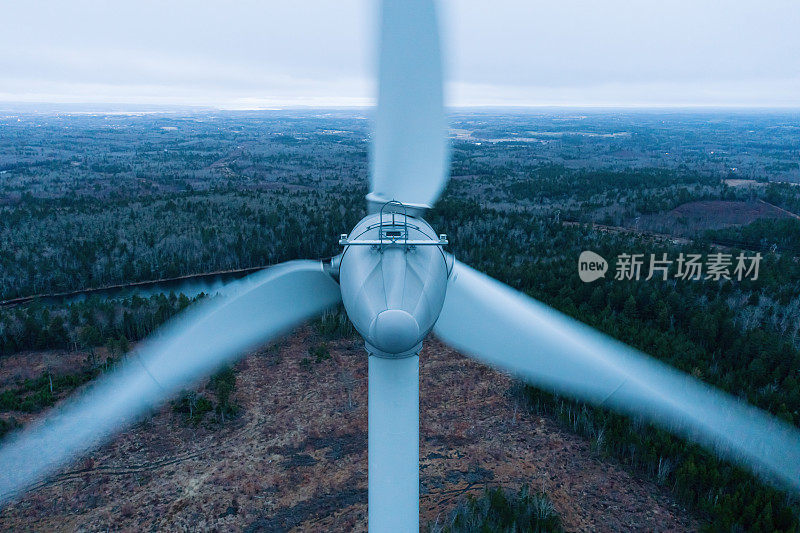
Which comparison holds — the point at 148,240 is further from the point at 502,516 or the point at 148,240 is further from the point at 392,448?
the point at 392,448

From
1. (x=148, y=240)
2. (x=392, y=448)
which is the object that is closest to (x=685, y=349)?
(x=392, y=448)

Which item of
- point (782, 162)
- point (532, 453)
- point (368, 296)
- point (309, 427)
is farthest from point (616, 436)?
point (782, 162)

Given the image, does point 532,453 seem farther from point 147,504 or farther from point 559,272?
point 559,272

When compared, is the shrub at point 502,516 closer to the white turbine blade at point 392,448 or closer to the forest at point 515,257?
the forest at point 515,257
